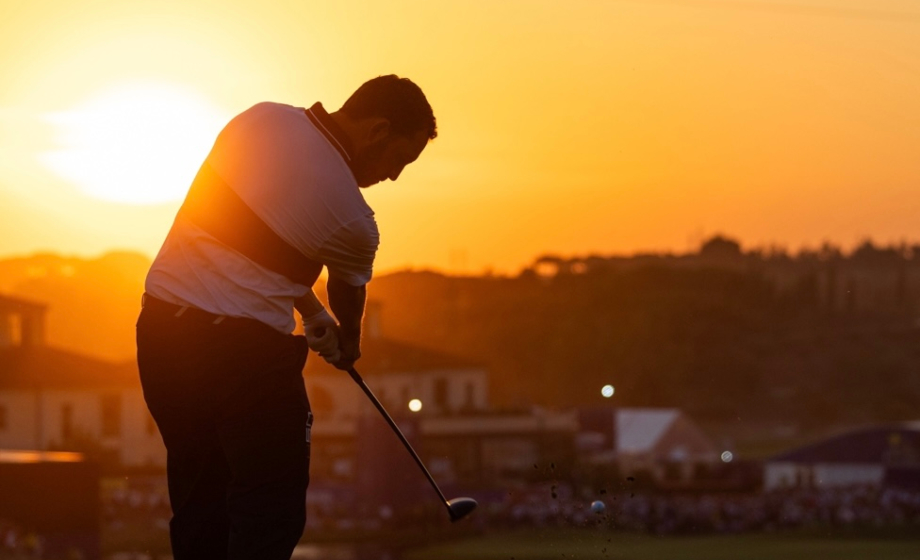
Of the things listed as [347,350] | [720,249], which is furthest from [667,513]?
[720,249]

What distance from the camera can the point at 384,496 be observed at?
5888cm

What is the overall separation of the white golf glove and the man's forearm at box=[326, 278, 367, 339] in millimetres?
29

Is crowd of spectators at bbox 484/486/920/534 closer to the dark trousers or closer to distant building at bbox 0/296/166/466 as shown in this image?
distant building at bbox 0/296/166/466

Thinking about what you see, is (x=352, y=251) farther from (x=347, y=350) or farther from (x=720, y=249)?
(x=720, y=249)

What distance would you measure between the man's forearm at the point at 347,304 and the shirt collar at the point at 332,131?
0.32 meters

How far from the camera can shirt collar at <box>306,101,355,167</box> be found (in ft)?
12.2

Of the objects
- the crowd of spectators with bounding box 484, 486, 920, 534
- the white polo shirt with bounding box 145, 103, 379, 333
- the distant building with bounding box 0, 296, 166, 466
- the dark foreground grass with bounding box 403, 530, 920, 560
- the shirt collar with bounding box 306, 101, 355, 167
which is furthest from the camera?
the distant building with bounding box 0, 296, 166, 466

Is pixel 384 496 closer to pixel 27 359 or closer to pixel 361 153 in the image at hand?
pixel 27 359

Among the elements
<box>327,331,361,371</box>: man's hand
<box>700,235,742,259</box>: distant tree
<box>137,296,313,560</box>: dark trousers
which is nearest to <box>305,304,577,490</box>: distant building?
<box>327,331,361,371</box>: man's hand

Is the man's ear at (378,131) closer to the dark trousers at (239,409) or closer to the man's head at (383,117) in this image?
the man's head at (383,117)

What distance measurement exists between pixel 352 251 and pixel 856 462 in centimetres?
7837

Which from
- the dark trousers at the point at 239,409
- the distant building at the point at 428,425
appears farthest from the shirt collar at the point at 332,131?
the distant building at the point at 428,425

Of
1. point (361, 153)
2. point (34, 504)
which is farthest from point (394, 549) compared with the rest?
point (361, 153)

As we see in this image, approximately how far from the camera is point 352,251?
147 inches
